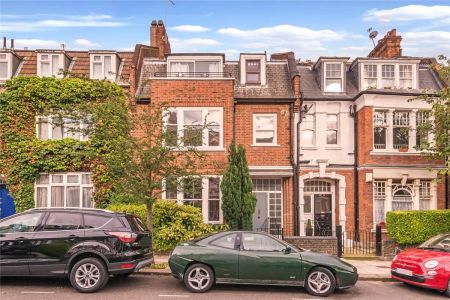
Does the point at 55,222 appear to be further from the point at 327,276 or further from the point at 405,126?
the point at 405,126

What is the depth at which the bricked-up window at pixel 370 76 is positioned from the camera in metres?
19.6

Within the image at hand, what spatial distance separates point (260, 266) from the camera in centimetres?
955

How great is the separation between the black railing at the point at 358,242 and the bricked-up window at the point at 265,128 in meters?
5.16

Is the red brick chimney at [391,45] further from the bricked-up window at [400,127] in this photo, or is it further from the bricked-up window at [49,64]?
the bricked-up window at [49,64]

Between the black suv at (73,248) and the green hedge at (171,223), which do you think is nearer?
the black suv at (73,248)

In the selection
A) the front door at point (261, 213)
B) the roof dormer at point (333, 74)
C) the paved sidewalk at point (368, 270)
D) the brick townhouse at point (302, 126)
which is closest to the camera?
the paved sidewalk at point (368, 270)

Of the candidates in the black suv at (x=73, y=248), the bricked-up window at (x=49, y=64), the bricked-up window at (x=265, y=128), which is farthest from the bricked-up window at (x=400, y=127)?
the bricked-up window at (x=49, y=64)

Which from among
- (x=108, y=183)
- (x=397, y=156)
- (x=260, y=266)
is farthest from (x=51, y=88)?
(x=397, y=156)

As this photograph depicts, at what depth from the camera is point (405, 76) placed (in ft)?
64.2

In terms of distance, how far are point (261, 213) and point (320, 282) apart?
31.0ft

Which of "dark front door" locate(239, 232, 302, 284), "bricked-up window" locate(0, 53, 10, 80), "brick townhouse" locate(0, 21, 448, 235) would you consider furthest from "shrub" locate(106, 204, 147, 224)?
"bricked-up window" locate(0, 53, 10, 80)

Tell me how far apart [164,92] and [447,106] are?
11169 mm

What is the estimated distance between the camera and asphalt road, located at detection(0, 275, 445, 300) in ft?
29.7

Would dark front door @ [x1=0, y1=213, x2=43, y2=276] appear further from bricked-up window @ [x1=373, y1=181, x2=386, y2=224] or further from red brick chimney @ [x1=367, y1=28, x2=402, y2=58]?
red brick chimney @ [x1=367, y1=28, x2=402, y2=58]
